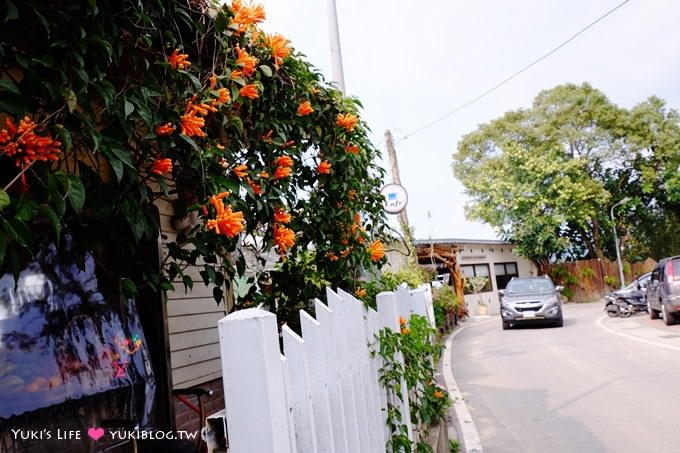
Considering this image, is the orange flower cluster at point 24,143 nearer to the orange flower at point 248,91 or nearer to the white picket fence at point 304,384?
the white picket fence at point 304,384

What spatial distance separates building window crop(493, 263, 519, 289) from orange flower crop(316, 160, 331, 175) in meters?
25.6

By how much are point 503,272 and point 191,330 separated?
84.3 ft

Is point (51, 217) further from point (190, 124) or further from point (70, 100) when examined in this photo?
point (190, 124)

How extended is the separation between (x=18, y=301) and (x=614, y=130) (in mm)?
27809

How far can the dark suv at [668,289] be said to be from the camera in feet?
37.1

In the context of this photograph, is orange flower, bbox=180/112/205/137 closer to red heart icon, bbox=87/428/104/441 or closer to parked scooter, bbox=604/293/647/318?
red heart icon, bbox=87/428/104/441

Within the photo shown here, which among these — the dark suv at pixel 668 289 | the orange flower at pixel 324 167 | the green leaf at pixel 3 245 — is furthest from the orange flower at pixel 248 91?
the dark suv at pixel 668 289

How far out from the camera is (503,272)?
27734mm

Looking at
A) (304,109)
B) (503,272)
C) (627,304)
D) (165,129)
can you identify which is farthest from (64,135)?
(503,272)

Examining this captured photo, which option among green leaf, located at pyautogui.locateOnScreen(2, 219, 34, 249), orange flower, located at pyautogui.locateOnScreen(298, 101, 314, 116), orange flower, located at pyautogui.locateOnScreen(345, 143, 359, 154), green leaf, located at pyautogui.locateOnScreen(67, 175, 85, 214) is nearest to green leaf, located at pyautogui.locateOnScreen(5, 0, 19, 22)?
green leaf, located at pyautogui.locateOnScreen(67, 175, 85, 214)

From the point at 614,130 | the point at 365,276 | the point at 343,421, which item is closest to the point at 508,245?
the point at 614,130

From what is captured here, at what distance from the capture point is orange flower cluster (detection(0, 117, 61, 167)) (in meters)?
1.44

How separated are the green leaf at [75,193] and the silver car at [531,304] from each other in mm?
14070

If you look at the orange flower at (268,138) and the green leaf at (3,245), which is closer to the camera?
the green leaf at (3,245)
